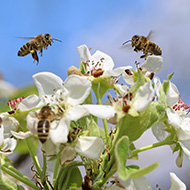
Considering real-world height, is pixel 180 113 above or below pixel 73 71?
below

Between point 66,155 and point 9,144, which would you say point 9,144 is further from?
point 66,155

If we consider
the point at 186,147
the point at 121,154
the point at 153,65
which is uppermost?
the point at 153,65

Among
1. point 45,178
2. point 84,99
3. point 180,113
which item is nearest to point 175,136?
point 180,113

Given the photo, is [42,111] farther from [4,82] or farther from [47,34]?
[4,82]

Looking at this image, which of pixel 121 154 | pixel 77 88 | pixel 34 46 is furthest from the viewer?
pixel 34 46

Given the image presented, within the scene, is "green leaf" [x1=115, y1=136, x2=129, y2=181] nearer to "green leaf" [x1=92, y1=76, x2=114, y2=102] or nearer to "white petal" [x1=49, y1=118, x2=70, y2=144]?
"white petal" [x1=49, y1=118, x2=70, y2=144]

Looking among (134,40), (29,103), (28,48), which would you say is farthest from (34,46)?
(29,103)

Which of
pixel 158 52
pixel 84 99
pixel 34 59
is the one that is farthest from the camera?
pixel 158 52
